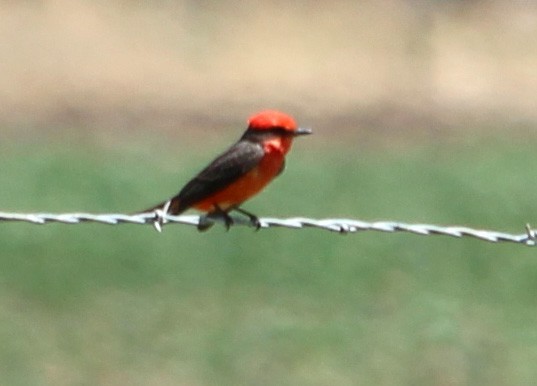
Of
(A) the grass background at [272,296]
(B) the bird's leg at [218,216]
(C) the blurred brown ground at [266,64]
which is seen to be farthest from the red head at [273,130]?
(C) the blurred brown ground at [266,64]

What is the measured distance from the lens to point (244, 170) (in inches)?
235

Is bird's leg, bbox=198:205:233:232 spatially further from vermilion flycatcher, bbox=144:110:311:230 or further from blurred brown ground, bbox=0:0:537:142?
blurred brown ground, bbox=0:0:537:142

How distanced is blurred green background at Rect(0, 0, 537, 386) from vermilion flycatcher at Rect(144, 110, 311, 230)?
201 cm

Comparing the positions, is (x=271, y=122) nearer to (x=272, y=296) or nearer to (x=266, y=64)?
(x=272, y=296)

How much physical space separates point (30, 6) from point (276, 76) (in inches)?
201

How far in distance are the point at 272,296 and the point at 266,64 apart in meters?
15.4

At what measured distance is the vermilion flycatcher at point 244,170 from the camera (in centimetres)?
587

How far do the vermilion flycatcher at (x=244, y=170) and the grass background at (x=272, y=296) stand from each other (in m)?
2.01

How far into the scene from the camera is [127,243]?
991cm

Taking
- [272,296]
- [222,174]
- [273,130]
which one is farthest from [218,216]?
[272,296]

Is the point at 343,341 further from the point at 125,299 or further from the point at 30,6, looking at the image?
the point at 30,6

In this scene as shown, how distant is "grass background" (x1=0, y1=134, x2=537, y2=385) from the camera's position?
804cm

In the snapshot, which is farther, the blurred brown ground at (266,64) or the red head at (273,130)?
the blurred brown ground at (266,64)

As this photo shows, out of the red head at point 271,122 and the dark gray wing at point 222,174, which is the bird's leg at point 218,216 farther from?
the red head at point 271,122
